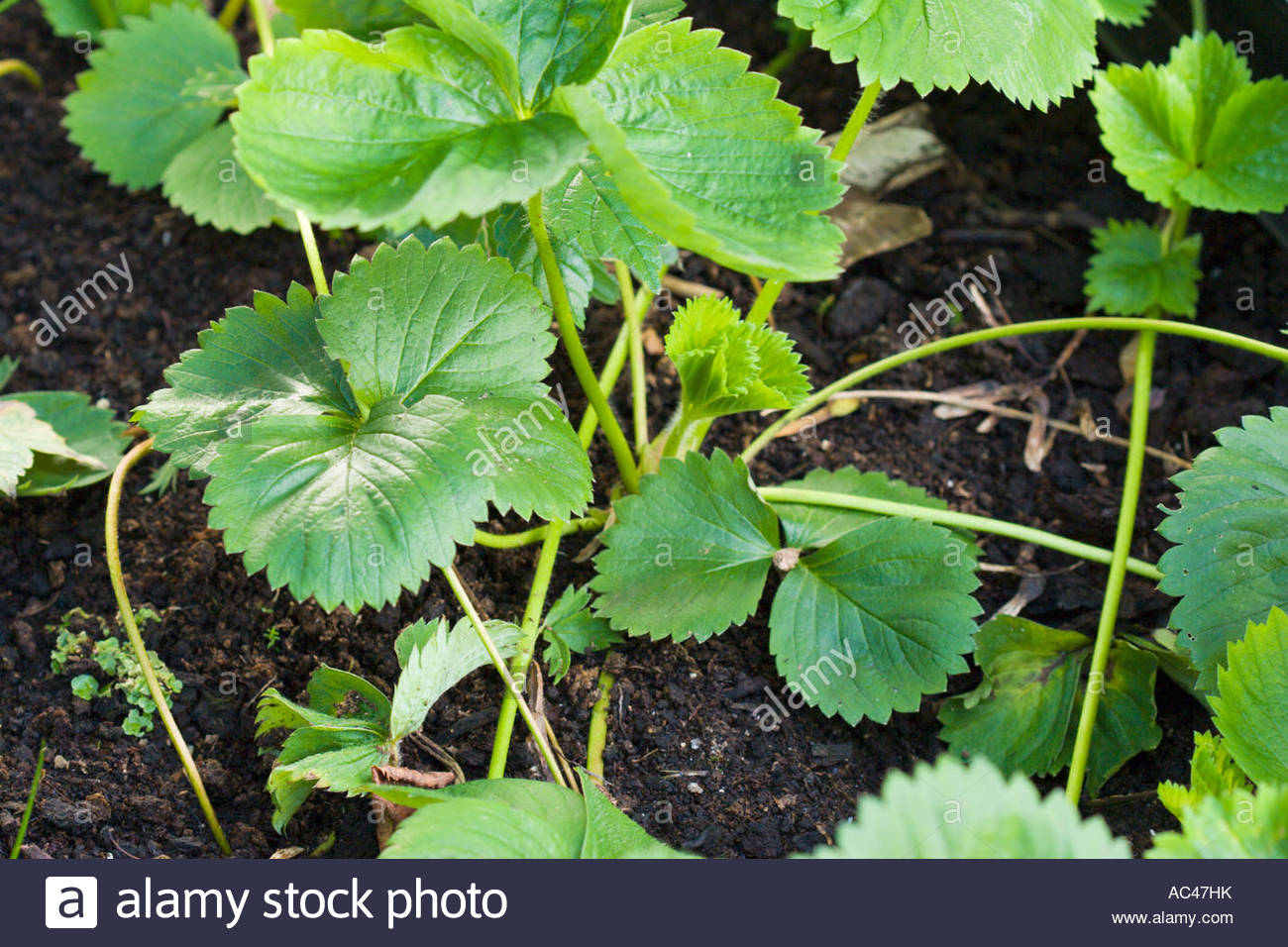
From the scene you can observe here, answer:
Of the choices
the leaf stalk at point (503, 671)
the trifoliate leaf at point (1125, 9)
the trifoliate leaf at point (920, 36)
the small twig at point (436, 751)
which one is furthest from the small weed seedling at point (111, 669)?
the trifoliate leaf at point (1125, 9)

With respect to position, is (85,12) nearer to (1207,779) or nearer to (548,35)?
(548,35)

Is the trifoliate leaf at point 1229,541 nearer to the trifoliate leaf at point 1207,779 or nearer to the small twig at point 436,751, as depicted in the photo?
the trifoliate leaf at point 1207,779

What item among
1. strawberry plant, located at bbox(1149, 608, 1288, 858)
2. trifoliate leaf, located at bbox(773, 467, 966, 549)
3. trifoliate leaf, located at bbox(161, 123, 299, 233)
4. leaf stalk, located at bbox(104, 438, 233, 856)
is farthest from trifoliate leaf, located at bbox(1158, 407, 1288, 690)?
trifoliate leaf, located at bbox(161, 123, 299, 233)

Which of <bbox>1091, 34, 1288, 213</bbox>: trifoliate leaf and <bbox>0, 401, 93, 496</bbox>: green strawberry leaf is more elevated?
<bbox>1091, 34, 1288, 213</bbox>: trifoliate leaf

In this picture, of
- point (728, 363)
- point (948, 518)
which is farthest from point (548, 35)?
point (948, 518)

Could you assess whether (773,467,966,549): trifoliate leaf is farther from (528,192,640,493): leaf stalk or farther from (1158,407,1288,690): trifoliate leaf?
(1158,407,1288,690): trifoliate leaf

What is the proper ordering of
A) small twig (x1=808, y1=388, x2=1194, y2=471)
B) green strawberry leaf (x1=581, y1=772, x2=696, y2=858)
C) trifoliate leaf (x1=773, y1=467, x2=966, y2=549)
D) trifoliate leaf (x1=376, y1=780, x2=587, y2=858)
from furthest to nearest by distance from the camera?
1. small twig (x1=808, y1=388, x2=1194, y2=471)
2. trifoliate leaf (x1=773, y1=467, x2=966, y2=549)
3. green strawberry leaf (x1=581, y1=772, x2=696, y2=858)
4. trifoliate leaf (x1=376, y1=780, x2=587, y2=858)
